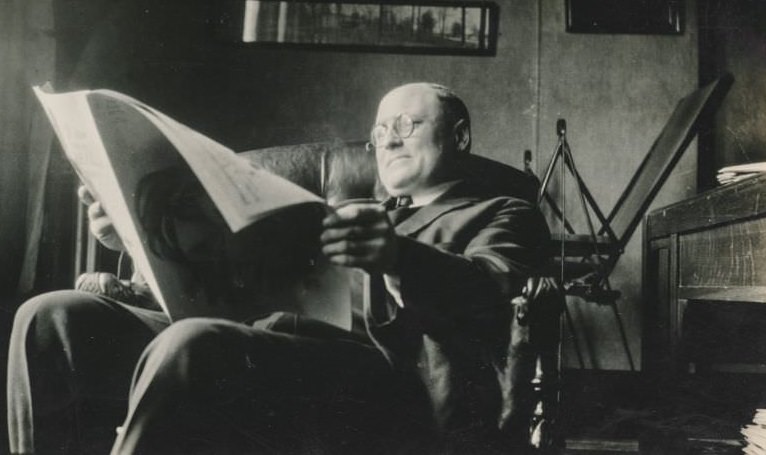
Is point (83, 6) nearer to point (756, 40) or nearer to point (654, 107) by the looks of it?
point (654, 107)

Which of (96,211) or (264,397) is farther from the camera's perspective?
(96,211)

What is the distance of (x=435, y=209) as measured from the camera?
0.77 meters

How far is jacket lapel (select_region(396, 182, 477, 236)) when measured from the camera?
762 mm

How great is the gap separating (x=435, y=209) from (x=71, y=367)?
17.9 inches

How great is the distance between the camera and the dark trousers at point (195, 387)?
60 cm

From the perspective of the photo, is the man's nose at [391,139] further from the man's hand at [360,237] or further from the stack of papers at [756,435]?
the stack of papers at [756,435]

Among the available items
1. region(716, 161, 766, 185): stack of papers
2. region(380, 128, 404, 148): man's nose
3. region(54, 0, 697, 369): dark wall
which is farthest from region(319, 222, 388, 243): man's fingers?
region(716, 161, 766, 185): stack of papers

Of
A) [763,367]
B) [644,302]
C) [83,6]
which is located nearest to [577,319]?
[644,302]

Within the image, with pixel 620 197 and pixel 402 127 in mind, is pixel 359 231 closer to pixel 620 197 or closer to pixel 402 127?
pixel 402 127

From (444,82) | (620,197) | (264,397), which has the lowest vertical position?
(264,397)

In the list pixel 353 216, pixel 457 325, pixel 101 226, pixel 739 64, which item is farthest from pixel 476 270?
pixel 739 64

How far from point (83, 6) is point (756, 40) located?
44.6 inches

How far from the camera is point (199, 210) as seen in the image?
0.69 meters

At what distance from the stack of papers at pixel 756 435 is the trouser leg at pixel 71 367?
2.61ft
